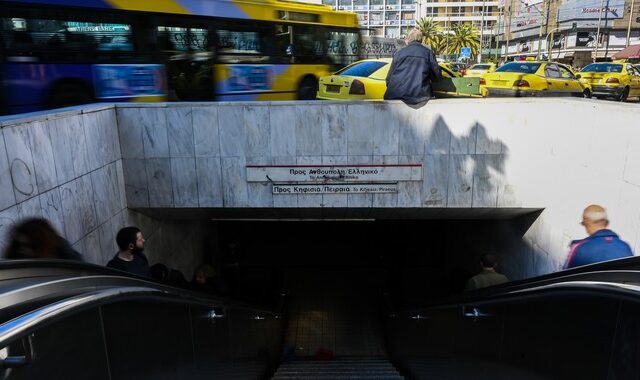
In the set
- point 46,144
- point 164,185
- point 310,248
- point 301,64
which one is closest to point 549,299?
point 46,144

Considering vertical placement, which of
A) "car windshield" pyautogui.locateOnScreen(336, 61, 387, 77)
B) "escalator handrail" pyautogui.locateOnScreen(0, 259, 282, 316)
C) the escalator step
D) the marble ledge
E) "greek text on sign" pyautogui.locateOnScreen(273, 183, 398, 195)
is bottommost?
the escalator step

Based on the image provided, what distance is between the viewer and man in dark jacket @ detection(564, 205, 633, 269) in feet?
13.0

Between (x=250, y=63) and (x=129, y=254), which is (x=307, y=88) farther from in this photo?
(x=129, y=254)

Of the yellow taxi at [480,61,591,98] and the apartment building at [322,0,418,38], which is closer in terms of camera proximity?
the yellow taxi at [480,61,591,98]

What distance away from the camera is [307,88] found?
42.7ft

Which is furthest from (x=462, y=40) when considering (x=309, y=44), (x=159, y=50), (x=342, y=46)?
(x=159, y=50)

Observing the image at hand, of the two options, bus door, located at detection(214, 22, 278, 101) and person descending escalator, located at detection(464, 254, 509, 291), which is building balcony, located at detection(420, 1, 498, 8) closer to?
bus door, located at detection(214, 22, 278, 101)

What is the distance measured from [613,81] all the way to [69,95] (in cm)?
1904

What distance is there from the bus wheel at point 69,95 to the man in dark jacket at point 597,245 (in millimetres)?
8590

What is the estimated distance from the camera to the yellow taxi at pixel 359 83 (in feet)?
30.9

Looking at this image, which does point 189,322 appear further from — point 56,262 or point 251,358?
point 251,358

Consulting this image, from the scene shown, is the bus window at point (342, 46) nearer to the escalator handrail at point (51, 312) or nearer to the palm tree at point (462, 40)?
the escalator handrail at point (51, 312)

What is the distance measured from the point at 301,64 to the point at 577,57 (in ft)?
170

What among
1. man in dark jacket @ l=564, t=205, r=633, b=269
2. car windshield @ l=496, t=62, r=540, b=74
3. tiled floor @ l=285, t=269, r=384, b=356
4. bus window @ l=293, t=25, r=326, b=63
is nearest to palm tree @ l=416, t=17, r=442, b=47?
car windshield @ l=496, t=62, r=540, b=74
